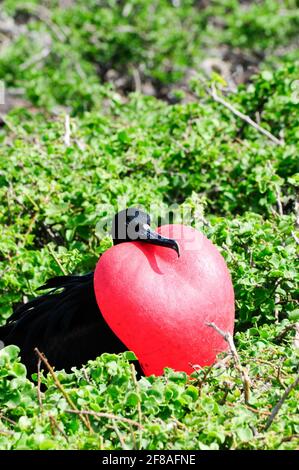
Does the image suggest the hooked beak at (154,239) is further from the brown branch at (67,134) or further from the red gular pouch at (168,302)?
the brown branch at (67,134)

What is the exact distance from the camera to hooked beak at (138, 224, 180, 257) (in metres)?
2.94

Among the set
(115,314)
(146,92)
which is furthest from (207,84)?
(146,92)

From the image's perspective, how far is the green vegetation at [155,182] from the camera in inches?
97.7

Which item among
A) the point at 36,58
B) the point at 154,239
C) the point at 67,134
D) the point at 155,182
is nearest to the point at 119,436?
the point at 154,239

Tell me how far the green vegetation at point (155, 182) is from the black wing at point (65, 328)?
23 cm

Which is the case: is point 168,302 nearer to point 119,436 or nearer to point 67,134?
point 119,436

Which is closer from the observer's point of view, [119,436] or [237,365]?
[119,436]

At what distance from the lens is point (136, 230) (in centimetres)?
316

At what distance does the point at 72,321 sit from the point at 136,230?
36cm

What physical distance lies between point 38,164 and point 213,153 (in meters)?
0.77

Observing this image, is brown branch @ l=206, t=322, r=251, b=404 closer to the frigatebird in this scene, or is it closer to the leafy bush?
the leafy bush

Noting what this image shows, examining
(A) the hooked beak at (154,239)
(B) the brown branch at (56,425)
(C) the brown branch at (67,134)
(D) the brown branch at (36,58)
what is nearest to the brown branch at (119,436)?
(B) the brown branch at (56,425)

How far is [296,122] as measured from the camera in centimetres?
465

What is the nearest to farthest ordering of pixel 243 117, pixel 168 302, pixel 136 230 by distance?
pixel 168 302
pixel 136 230
pixel 243 117
